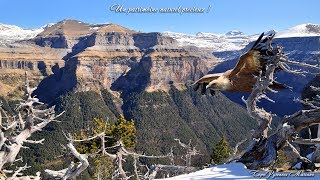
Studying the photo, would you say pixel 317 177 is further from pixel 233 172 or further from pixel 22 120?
pixel 22 120

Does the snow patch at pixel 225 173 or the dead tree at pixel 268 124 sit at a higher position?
the dead tree at pixel 268 124

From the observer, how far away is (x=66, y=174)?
10977 mm

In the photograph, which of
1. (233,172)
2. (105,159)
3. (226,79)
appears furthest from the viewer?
(105,159)

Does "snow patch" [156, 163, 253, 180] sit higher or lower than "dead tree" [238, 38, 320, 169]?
lower

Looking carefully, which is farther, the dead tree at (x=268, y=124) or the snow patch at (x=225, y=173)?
the snow patch at (x=225, y=173)

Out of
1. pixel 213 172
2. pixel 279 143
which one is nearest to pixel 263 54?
pixel 279 143

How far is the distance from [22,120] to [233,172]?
21.2 ft

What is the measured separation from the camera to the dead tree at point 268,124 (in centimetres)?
1195

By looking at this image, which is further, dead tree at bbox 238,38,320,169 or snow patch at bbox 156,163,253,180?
snow patch at bbox 156,163,253,180

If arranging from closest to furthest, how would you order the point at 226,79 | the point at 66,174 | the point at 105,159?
the point at 66,174 < the point at 226,79 < the point at 105,159

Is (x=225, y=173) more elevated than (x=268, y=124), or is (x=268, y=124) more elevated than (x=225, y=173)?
(x=268, y=124)

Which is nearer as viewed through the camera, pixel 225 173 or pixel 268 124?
pixel 225 173

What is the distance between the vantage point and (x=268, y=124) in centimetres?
1388

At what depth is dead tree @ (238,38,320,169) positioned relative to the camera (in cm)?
1195
